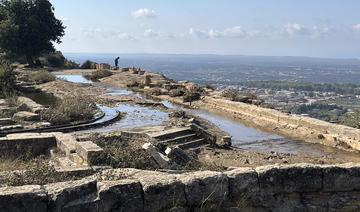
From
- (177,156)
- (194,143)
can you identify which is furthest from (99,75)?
(177,156)

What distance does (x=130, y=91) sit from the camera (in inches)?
909

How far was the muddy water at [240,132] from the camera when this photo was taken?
11.6 metres

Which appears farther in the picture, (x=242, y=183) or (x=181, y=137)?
(x=181, y=137)

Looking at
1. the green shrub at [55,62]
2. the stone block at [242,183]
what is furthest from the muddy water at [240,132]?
the green shrub at [55,62]

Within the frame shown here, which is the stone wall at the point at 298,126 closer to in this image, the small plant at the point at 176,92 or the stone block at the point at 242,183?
the small plant at the point at 176,92

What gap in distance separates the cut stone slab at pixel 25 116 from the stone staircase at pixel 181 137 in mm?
4054

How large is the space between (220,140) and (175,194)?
7483 mm

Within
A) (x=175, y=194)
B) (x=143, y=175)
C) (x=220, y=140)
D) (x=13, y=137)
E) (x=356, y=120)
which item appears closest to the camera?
(x=175, y=194)

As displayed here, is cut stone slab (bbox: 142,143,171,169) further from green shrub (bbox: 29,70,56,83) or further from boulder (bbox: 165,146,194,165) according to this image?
green shrub (bbox: 29,70,56,83)

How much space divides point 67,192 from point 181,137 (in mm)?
7511

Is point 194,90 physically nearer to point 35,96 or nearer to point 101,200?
point 35,96

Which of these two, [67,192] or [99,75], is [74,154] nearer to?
[67,192]

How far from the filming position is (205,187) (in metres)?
4.66

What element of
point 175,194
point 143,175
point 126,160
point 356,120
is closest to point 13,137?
point 126,160
